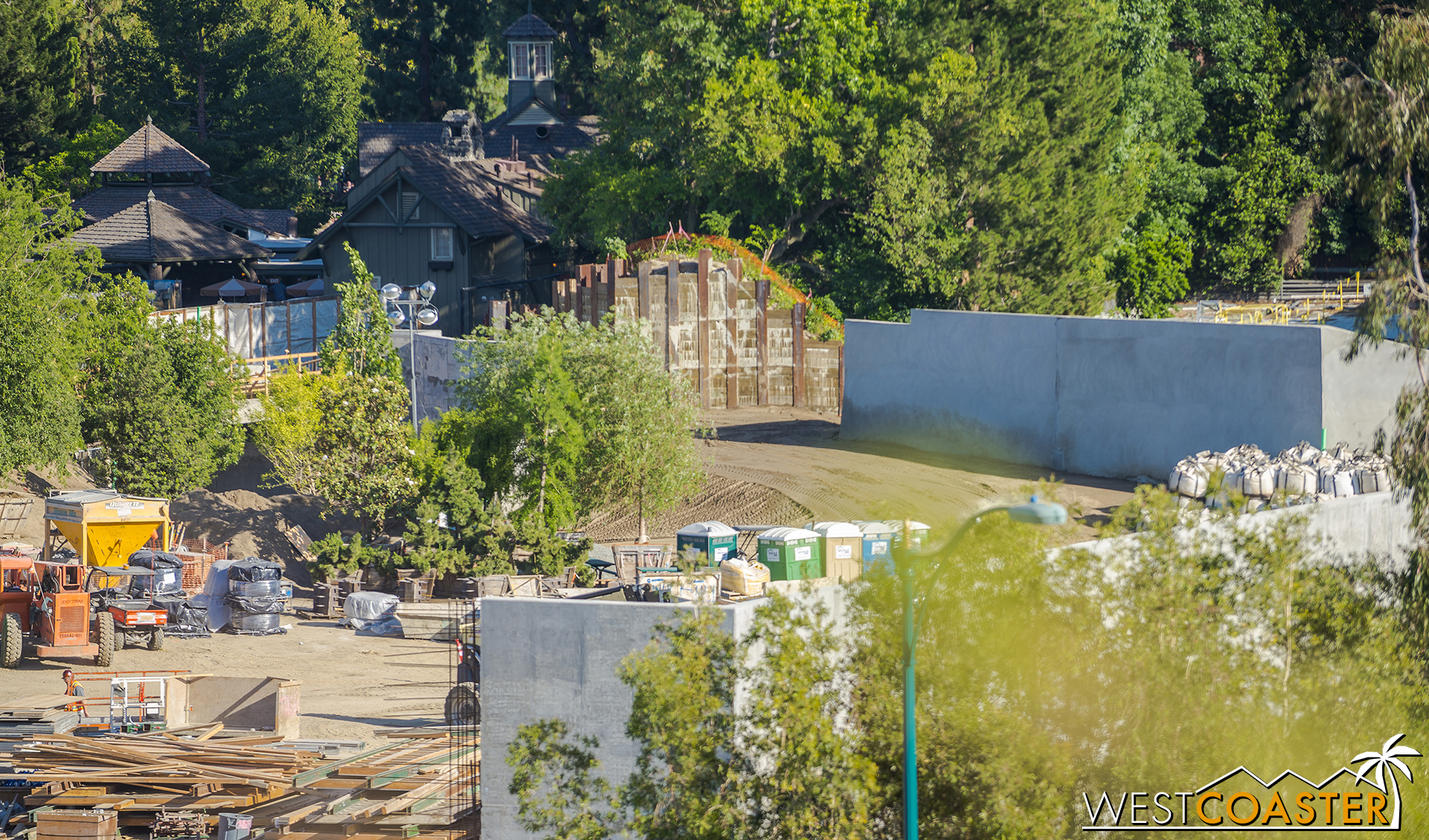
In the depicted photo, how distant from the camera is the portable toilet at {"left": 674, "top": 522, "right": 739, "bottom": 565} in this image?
27266 millimetres

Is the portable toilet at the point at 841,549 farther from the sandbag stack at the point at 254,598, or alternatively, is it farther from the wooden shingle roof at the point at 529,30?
the wooden shingle roof at the point at 529,30

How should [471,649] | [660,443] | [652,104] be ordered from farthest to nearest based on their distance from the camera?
[652,104], [660,443], [471,649]

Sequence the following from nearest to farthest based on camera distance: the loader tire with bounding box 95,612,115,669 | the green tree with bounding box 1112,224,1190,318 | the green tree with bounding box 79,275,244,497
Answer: the loader tire with bounding box 95,612,115,669
the green tree with bounding box 79,275,244,497
the green tree with bounding box 1112,224,1190,318

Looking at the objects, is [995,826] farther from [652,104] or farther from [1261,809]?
[652,104]

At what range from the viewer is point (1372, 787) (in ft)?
43.3

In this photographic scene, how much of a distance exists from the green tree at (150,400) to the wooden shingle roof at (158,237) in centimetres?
1908

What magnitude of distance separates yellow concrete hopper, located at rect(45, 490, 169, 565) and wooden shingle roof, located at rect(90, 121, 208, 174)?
33.8m

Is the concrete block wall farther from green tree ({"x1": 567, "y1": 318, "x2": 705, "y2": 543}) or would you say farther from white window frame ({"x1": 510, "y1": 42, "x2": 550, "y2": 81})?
white window frame ({"x1": 510, "y1": 42, "x2": 550, "y2": 81})

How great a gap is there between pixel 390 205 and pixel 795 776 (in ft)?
156

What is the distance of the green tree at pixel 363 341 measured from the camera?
4022 cm

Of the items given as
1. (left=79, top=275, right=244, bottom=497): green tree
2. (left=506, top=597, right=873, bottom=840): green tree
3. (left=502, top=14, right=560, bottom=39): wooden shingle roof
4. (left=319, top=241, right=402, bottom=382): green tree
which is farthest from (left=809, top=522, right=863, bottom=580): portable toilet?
(left=502, top=14, right=560, bottom=39): wooden shingle roof

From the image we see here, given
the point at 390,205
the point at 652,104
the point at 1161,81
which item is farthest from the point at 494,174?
the point at 1161,81

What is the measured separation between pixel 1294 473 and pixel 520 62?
60622 millimetres

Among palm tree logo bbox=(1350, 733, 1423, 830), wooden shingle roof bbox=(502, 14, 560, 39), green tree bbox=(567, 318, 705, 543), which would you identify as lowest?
palm tree logo bbox=(1350, 733, 1423, 830)
